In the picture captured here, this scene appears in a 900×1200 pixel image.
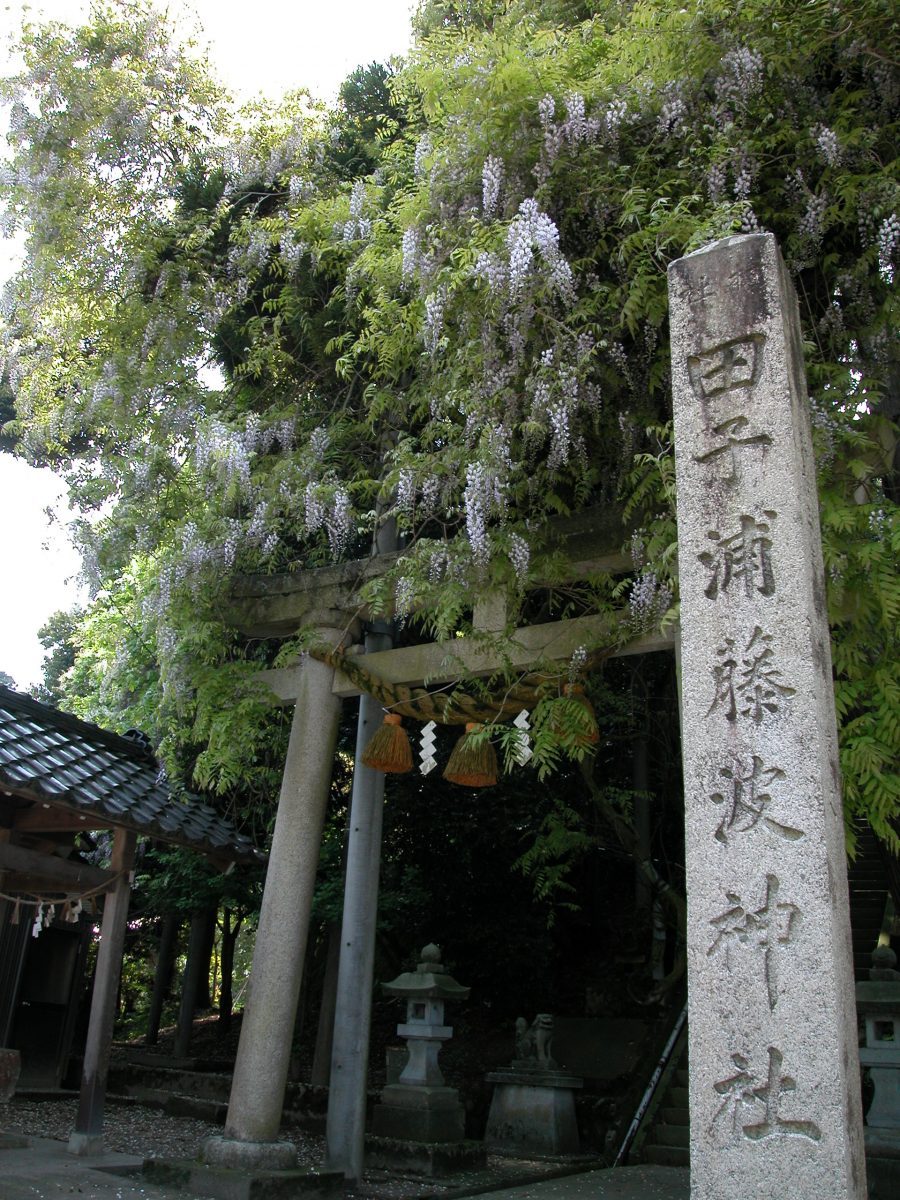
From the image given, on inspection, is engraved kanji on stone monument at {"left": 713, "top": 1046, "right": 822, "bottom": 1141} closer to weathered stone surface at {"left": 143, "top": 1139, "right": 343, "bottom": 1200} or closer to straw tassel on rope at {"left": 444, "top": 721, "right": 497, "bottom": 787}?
straw tassel on rope at {"left": 444, "top": 721, "right": 497, "bottom": 787}

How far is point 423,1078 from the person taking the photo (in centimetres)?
778

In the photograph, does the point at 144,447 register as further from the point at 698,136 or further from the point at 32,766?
the point at 698,136

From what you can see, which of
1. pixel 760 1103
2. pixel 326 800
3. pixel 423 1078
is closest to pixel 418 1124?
pixel 423 1078

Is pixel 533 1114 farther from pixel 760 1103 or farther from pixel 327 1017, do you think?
pixel 760 1103

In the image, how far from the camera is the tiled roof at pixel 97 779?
5828mm

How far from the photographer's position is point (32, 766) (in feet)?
19.3

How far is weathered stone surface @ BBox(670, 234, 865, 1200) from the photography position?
2.66 metres

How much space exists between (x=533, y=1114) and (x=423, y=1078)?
1070mm

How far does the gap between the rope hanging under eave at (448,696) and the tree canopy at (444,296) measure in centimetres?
51

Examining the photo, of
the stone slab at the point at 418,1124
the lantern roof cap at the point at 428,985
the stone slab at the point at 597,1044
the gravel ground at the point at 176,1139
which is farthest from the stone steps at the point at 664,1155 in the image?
the stone slab at the point at 597,1044

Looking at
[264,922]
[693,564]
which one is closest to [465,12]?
[693,564]

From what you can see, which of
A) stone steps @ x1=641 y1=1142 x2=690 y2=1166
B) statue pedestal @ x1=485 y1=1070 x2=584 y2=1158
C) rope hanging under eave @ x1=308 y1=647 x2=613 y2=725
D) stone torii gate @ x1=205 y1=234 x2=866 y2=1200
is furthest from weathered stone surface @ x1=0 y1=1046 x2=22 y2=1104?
stone torii gate @ x1=205 y1=234 x2=866 y2=1200

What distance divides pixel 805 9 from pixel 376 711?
4.93 metres

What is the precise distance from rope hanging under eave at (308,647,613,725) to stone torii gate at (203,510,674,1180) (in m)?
0.08
